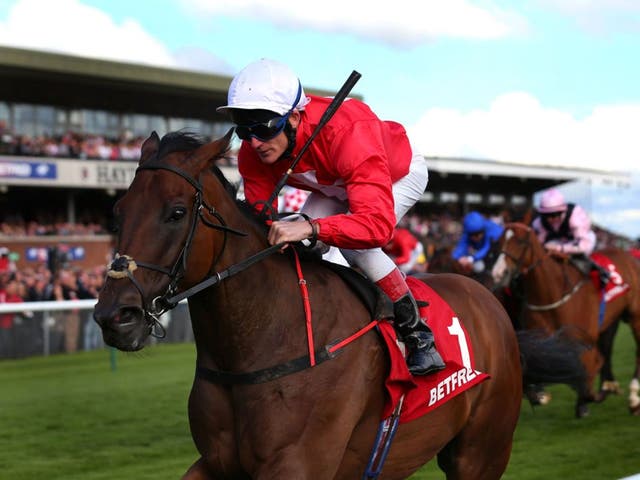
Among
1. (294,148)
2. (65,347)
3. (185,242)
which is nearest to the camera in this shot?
(185,242)

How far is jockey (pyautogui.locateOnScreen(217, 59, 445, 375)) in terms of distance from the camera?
2.55 meters

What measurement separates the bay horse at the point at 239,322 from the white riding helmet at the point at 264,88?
7.2 inches

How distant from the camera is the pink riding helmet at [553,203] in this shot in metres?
7.01

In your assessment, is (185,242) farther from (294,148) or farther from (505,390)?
(505,390)

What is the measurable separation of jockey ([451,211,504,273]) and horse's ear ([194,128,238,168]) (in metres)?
4.90

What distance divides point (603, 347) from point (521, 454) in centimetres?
254

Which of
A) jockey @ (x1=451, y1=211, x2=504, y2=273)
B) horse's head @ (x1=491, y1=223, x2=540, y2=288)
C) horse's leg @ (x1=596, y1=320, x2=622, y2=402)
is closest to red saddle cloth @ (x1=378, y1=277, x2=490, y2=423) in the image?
horse's head @ (x1=491, y1=223, x2=540, y2=288)

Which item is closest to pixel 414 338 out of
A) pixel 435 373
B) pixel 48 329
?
pixel 435 373

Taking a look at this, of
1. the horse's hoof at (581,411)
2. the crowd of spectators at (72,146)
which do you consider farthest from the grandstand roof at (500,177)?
the horse's hoof at (581,411)

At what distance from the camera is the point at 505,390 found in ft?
11.3

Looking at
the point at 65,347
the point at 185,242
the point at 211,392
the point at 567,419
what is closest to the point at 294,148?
the point at 185,242

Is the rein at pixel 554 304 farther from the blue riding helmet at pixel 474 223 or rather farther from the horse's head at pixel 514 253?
the blue riding helmet at pixel 474 223

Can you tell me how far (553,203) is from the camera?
7023mm

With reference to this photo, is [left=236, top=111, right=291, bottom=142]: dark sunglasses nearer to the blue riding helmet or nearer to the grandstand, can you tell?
the blue riding helmet
